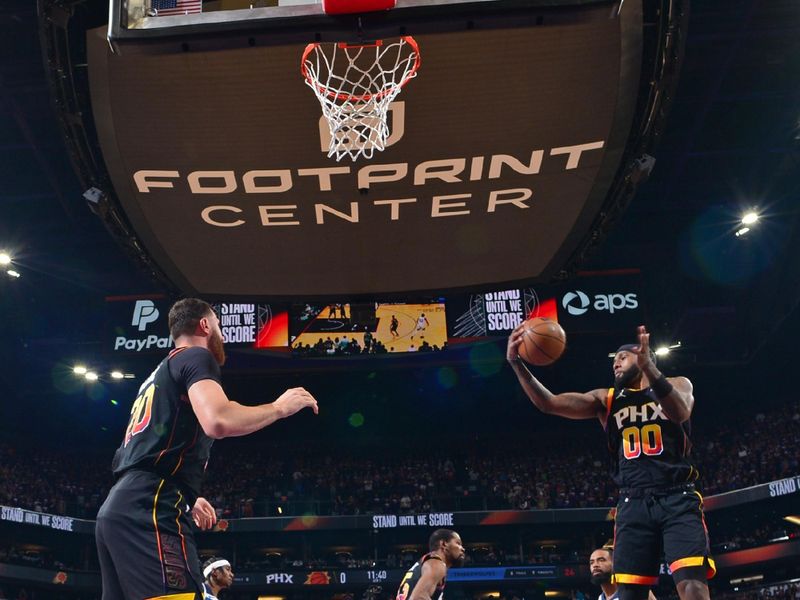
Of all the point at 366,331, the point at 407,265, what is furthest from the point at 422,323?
the point at 407,265

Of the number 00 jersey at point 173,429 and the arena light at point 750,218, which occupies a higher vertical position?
the arena light at point 750,218

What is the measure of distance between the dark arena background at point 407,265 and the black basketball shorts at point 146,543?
3371 millimetres

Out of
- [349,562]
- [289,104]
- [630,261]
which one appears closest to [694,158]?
[630,261]

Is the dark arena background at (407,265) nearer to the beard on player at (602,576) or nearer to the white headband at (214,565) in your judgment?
the beard on player at (602,576)

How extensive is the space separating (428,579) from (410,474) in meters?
21.9

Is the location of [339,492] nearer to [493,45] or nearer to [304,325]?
[304,325]

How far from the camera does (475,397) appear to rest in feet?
94.6

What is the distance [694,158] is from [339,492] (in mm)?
16461

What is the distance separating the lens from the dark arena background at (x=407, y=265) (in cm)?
696

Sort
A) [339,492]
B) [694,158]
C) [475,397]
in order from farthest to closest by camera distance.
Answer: [475,397] < [339,492] < [694,158]

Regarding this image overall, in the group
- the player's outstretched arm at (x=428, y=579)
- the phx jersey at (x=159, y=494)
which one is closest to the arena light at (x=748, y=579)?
the player's outstretched arm at (x=428, y=579)

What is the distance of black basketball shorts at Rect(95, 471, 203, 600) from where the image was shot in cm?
306

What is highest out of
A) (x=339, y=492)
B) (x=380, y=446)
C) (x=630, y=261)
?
(x=630, y=261)

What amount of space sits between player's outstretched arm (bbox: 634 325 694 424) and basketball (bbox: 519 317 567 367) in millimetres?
898
